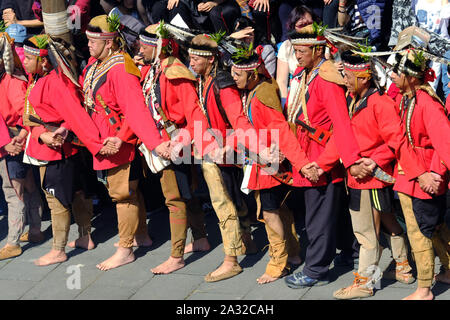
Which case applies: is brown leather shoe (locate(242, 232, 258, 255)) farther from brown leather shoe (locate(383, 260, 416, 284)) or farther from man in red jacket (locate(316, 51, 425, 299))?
brown leather shoe (locate(383, 260, 416, 284))

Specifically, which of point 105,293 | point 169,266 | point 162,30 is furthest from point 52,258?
point 162,30

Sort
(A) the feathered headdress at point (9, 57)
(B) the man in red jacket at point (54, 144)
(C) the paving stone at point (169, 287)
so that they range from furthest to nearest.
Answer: (A) the feathered headdress at point (9, 57)
(B) the man in red jacket at point (54, 144)
(C) the paving stone at point (169, 287)

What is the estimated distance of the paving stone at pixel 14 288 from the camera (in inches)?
295

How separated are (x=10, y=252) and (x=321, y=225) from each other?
307 centimetres

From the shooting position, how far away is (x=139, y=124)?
7398 mm

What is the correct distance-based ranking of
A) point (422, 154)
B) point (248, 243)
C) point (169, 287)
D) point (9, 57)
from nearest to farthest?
point (422, 154), point (169, 287), point (248, 243), point (9, 57)

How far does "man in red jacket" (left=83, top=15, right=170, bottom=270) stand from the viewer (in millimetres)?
7430

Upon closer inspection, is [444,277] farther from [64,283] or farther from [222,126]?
[64,283]

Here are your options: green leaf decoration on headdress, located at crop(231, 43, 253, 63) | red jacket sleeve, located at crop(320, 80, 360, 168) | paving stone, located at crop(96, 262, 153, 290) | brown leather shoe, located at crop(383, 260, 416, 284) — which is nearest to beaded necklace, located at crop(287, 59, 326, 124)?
red jacket sleeve, located at crop(320, 80, 360, 168)

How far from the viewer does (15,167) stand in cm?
846

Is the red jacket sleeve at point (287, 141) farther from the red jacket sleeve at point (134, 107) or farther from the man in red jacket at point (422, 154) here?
the red jacket sleeve at point (134, 107)

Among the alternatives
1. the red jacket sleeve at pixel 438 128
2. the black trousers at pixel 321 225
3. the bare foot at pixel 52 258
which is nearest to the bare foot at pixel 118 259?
the bare foot at pixel 52 258

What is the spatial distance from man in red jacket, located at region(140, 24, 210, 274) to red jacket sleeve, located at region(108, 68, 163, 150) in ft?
0.30

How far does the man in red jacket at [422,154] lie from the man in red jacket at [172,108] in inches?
68.0
